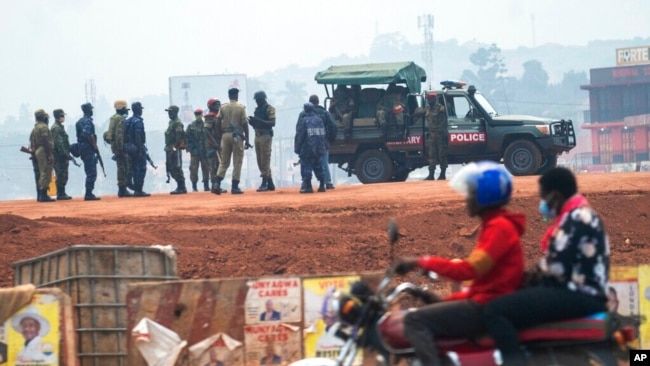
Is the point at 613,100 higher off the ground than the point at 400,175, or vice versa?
the point at 613,100

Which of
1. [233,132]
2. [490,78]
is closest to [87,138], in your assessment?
[233,132]

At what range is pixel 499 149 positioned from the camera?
27.9m

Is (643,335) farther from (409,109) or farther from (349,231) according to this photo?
(409,109)

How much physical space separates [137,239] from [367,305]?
11252mm

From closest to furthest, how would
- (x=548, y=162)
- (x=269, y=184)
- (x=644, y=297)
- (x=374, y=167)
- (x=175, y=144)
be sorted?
(x=644, y=297) < (x=269, y=184) < (x=548, y=162) < (x=175, y=144) < (x=374, y=167)

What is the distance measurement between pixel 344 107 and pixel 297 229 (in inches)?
404

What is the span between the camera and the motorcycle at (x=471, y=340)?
7730 mm

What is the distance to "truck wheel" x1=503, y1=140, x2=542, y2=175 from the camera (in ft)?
90.4

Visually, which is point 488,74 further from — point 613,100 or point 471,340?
point 471,340

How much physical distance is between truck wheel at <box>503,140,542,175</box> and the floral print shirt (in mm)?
19838

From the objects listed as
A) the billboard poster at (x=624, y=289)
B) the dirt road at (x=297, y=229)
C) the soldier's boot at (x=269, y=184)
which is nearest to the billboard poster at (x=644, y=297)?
the billboard poster at (x=624, y=289)

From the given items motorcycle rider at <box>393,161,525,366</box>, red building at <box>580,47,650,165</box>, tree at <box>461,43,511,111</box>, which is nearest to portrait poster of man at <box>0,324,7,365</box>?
motorcycle rider at <box>393,161,525,366</box>

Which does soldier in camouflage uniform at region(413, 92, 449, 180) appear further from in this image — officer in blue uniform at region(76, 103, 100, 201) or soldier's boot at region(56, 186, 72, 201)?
soldier's boot at region(56, 186, 72, 201)

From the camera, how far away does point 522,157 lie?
27672 mm
